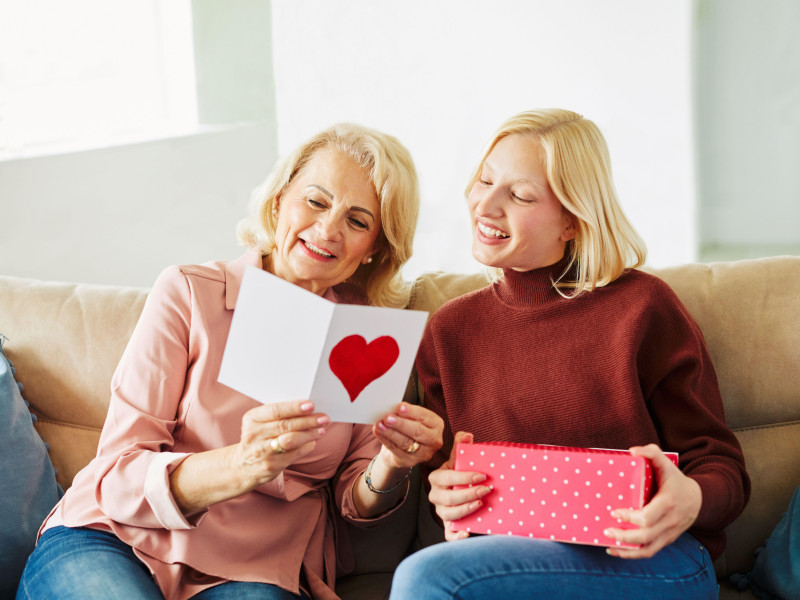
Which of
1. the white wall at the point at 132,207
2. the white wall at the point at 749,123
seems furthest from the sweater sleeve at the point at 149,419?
the white wall at the point at 749,123

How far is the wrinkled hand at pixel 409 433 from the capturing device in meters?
1.29

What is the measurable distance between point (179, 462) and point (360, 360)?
17.3 inches

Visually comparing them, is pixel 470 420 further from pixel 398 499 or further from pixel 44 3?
pixel 44 3

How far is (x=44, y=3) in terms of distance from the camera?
2434mm

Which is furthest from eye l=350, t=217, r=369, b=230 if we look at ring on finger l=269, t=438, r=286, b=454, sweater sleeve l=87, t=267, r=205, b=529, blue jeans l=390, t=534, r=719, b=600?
blue jeans l=390, t=534, r=719, b=600

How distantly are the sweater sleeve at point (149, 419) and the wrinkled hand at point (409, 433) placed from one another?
38 cm

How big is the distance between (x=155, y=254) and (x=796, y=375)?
1995 mm

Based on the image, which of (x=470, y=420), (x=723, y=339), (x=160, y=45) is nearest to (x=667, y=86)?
(x=723, y=339)

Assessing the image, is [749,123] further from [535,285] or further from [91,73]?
[91,73]

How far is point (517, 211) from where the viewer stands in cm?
150

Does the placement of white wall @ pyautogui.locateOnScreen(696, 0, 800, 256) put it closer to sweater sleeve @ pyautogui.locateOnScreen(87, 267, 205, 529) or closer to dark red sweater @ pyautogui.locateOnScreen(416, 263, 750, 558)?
dark red sweater @ pyautogui.locateOnScreen(416, 263, 750, 558)

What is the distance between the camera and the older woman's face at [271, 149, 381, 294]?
161 cm

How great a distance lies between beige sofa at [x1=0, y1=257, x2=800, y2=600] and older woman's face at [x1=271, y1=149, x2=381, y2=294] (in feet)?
1.17

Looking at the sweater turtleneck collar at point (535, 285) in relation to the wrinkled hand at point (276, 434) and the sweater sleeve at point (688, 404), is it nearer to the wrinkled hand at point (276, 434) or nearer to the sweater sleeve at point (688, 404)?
the sweater sleeve at point (688, 404)
